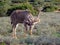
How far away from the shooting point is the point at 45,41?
38.1ft

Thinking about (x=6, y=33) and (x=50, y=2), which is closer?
(x=6, y=33)

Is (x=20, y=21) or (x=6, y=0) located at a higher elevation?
(x=20, y=21)

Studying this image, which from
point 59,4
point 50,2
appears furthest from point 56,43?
point 59,4

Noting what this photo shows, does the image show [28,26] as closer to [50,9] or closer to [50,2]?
[50,9]

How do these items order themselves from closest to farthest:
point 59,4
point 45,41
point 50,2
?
point 45,41
point 50,2
point 59,4

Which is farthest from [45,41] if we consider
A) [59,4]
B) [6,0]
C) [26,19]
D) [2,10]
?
[59,4]

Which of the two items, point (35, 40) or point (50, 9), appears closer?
point (35, 40)

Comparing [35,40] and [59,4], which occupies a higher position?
[35,40]

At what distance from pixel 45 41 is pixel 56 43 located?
51 cm

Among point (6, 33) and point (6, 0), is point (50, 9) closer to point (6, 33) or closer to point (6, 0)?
point (6, 0)

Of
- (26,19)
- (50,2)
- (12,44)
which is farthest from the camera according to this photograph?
(50,2)

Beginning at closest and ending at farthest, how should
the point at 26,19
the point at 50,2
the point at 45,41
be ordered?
the point at 45,41 → the point at 26,19 → the point at 50,2

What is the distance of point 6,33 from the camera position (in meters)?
14.6

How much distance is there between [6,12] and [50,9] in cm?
684
